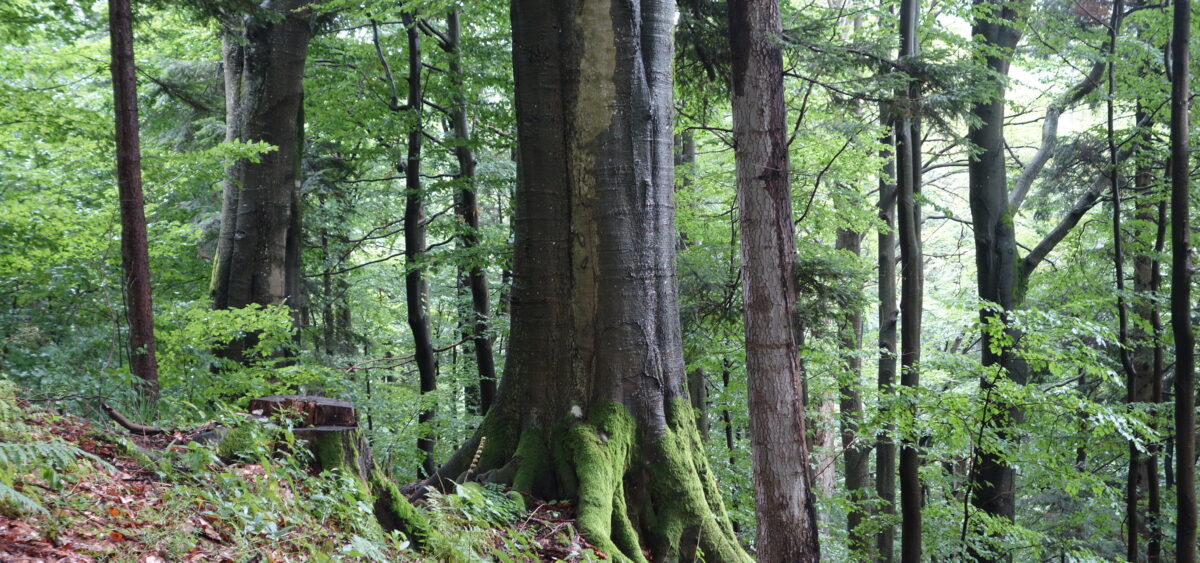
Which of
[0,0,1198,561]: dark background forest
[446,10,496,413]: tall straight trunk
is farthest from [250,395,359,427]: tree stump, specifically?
[446,10,496,413]: tall straight trunk

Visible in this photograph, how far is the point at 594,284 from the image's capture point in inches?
223

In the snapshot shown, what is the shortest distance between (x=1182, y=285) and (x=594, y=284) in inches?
208

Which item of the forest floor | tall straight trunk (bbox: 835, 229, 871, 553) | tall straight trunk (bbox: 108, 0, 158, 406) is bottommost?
tall straight trunk (bbox: 835, 229, 871, 553)

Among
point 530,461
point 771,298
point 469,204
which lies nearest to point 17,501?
point 530,461

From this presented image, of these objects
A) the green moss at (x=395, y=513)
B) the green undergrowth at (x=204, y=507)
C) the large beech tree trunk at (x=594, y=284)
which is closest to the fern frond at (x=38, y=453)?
the green undergrowth at (x=204, y=507)

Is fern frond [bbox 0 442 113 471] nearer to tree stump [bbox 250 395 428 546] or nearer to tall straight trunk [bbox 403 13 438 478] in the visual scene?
tree stump [bbox 250 395 428 546]

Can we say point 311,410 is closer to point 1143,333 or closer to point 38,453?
point 38,453

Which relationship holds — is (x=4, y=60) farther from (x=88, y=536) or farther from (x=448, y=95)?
(x=88, y=536)

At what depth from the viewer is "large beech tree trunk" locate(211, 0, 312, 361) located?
31.3 ft

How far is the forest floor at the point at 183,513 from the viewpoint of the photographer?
2.91m

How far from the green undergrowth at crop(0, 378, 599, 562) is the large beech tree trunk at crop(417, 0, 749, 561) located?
1.18m

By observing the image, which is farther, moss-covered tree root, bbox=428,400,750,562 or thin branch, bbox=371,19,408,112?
thin branch, bbox=371,19,408,112

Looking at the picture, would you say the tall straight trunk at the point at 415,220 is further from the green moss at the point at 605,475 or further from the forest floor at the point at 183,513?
the forest floor at the point at 183,513

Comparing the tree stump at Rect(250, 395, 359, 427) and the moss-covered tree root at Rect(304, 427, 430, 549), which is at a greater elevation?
the tree stump at Rect(250, 395, 359, 427)
